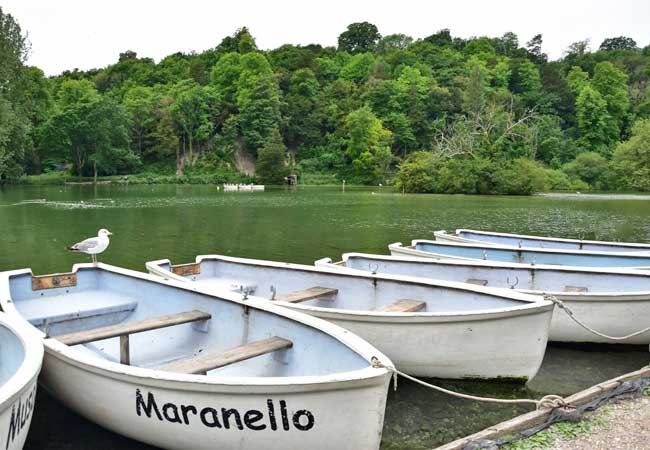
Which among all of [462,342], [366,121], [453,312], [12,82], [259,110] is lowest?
[462,342]

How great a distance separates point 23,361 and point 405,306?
4.16 metres

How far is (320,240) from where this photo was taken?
21125mm

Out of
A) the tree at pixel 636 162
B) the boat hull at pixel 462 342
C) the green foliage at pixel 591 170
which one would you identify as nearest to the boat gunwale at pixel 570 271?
the boat hull at pixel 462 342

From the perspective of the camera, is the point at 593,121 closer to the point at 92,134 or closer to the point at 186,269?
the point at 92,134

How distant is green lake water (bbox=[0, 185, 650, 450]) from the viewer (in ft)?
17.8

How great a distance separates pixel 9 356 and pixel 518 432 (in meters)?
4.64

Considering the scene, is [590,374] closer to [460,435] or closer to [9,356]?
[460,435]

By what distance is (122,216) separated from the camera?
29.4 m

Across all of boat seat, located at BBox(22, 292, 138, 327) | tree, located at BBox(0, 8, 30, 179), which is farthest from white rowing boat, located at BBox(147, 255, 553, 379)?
tree, located at BBox(0, 8, 30, 179)

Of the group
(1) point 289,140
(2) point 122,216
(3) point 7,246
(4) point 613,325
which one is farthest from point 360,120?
(4) point 613,325

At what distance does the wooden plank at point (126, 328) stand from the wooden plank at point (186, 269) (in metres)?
3.18

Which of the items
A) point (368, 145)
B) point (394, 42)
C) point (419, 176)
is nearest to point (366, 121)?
point (368, 145)

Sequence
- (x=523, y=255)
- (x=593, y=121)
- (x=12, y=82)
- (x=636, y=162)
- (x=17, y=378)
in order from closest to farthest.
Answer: (x=17, y=378)
(x=523, y=255)
(x=12, y=82)
(x=636, y=162)
(x=593, y=121)

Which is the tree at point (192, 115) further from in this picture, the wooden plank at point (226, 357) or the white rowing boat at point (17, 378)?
the wooden plank at point (226, 357)
